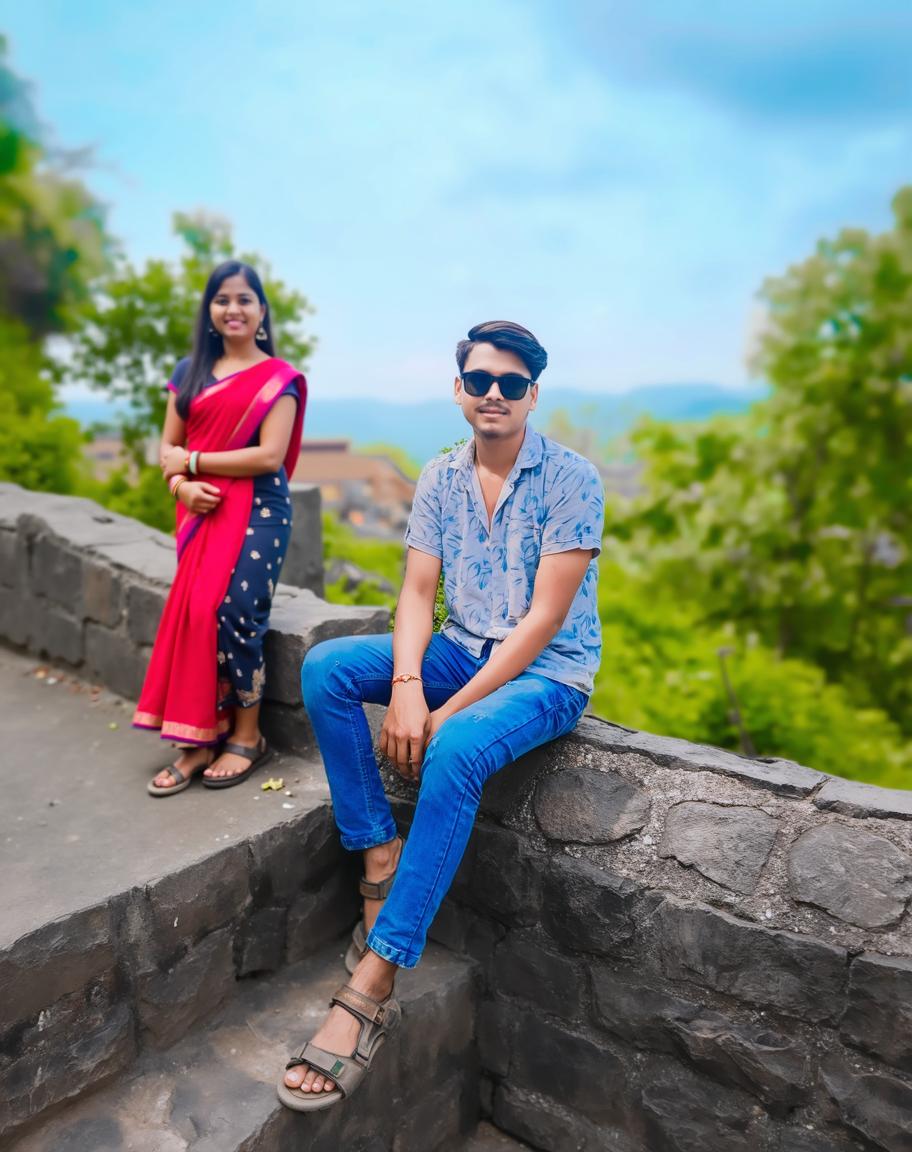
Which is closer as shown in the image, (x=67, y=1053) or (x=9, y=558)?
(x=67, y=1053)

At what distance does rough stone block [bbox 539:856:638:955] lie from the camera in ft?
7.06

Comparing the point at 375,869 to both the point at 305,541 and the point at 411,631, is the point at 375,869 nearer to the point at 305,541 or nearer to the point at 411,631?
the point at 411,631

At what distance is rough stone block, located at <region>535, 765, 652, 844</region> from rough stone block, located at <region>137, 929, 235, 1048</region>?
31.9 inches

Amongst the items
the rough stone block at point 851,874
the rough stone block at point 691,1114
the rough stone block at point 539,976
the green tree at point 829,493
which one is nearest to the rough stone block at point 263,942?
the rough stone block at point 539,976

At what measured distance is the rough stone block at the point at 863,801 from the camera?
1.90 meters

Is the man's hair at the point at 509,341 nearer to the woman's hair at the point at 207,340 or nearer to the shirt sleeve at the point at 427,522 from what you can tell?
the shirt sleeve at the point at 427,522

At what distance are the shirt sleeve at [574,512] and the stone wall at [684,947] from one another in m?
0.47

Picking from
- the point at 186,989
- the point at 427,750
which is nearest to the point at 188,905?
the point at 186,989

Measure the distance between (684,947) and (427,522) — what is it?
1128 mm

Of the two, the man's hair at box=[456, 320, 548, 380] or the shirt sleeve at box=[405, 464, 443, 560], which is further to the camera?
the shirt sleeve at box=[405, 464, 443, 560]

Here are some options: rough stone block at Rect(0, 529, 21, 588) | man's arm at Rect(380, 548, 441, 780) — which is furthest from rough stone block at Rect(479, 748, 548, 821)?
rough stone block at Rect(0, 529, 21, 588)

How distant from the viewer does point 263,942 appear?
92.1 inches

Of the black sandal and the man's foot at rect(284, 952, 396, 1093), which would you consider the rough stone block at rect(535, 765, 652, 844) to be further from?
the black sandal

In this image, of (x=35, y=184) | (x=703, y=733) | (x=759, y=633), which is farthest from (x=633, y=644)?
(x=35, y=184)
